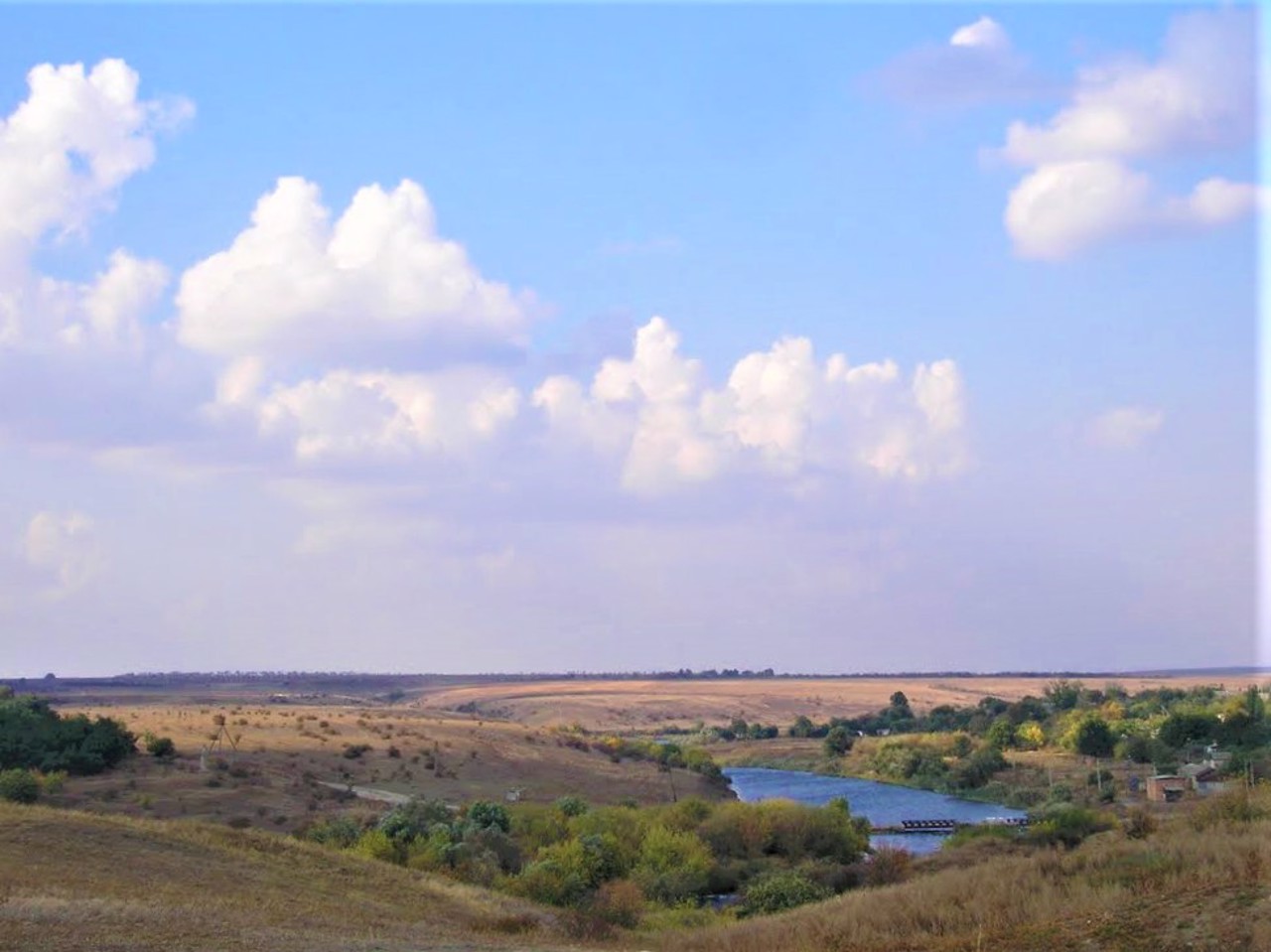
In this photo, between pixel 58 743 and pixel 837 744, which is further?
pixel 837 744

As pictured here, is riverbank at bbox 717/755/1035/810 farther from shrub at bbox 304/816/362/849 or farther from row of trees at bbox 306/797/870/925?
shrub at bbox 304/816/362/849

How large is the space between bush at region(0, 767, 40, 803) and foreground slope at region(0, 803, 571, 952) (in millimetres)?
11795

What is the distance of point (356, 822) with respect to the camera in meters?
47.7


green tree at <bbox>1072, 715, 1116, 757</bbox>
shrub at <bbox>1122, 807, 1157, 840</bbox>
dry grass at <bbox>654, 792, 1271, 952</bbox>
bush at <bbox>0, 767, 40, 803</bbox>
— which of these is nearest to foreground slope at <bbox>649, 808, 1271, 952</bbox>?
dry grass at <bbox>654, 792, 1271, 952</bbox>

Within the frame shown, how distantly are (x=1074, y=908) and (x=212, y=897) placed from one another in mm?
17114

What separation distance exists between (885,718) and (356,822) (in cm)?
13430

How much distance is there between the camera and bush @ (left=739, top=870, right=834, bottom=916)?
3875cm

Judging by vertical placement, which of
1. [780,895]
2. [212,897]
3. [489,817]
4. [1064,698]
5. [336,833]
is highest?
[212,897]

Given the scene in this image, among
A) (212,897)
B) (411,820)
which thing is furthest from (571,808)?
(212,897)

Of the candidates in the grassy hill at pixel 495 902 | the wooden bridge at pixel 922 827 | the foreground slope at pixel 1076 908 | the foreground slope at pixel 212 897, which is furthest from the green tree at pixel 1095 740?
the foreground slope at pixel 1076 908

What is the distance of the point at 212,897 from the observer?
26781mm

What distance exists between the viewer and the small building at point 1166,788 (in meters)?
71.6

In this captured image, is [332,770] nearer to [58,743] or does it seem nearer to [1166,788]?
[58,743]

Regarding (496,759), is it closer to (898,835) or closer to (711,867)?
(898,835)
